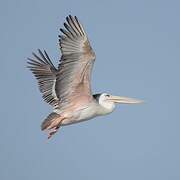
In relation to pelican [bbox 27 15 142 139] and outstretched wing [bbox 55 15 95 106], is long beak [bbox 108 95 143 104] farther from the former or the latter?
outstretched wing [bbox 55 15 95 106]

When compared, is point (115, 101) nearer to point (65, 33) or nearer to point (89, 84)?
point (89, 84)

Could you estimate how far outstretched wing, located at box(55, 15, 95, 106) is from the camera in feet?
62.1

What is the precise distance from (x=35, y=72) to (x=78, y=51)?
632 cm

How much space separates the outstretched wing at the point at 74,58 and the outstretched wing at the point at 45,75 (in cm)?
178

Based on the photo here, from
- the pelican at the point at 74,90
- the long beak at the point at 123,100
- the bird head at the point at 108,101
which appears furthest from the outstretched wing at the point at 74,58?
the long beak at the point at 123,100

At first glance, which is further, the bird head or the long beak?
the long beak

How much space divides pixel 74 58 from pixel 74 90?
1493mm

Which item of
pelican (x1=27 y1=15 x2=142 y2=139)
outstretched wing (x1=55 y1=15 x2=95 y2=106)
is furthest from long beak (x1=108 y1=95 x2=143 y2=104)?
outstretched wing (x1=55 y1=15 x2=95 y2=106)

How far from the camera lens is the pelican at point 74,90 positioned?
19.0 metres

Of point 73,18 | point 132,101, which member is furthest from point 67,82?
point 132,101

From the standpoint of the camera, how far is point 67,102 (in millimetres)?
20781

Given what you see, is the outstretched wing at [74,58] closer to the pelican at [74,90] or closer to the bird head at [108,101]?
the pelican at [74,90]

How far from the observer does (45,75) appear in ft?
80.6

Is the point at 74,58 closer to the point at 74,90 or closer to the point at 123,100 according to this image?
the point at 74,90
